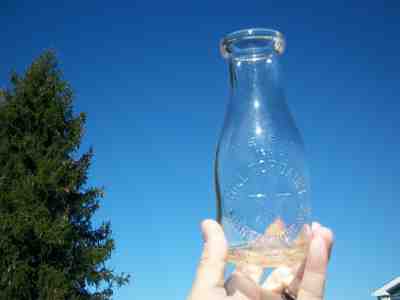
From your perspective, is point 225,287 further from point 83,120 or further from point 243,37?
point 83,120

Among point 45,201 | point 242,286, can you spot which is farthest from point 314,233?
point 45,201

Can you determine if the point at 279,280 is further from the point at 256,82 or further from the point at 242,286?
the point at 256,82

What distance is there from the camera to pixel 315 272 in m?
2.01

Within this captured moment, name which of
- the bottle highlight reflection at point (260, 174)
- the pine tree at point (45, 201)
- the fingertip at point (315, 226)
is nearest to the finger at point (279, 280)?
the bottle highlight reflection at point (260, 174)

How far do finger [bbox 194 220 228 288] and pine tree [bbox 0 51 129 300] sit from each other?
11.8 m

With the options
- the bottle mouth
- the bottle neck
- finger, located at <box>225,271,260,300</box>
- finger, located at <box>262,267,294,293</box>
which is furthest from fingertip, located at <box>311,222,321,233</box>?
the bottle mouth

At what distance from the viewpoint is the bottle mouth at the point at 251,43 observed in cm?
226

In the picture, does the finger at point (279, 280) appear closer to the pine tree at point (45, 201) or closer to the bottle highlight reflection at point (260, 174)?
the bottle highlight reflection at point (260, 174)

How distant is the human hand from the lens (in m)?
1.96

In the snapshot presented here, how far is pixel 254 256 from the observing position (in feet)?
6.66

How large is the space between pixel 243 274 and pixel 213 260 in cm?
18

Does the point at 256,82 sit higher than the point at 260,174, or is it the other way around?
the point at 256,82

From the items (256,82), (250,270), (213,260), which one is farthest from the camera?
(256,82)

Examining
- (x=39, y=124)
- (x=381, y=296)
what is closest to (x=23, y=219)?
(x=39, y=124)
